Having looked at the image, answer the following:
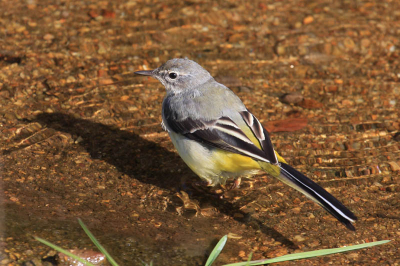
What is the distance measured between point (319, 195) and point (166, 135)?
2.72 m

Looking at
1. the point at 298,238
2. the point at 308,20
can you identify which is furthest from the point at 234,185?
the point at 308,20

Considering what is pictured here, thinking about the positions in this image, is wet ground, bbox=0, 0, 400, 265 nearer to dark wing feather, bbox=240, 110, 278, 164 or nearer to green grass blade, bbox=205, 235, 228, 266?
green grass blade, bbox=205, 235, 228, 266

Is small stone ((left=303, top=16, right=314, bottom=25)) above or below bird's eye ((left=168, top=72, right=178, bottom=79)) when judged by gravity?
above

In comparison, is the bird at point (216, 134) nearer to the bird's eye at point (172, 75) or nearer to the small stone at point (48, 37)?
the bird's eye at point (172, 75)

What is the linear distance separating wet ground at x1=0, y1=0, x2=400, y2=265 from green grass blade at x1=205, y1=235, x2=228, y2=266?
0.52 feet

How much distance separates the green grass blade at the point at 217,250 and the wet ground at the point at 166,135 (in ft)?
0.52

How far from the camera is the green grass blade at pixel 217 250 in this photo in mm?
4613

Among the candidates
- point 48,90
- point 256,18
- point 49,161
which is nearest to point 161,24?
point 256,18

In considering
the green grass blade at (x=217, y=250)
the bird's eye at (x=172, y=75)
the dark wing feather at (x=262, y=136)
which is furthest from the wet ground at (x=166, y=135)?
the bird's eye at (x=172, y=75)

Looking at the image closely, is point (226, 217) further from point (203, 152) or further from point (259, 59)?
point (259, 59)

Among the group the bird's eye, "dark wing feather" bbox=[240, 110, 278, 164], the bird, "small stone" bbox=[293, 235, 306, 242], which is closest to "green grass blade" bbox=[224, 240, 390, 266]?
the bird

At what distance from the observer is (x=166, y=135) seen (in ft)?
23.4

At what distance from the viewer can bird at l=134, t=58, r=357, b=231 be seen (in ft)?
17.6

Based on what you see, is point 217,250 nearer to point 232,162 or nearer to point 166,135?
point 232,162
